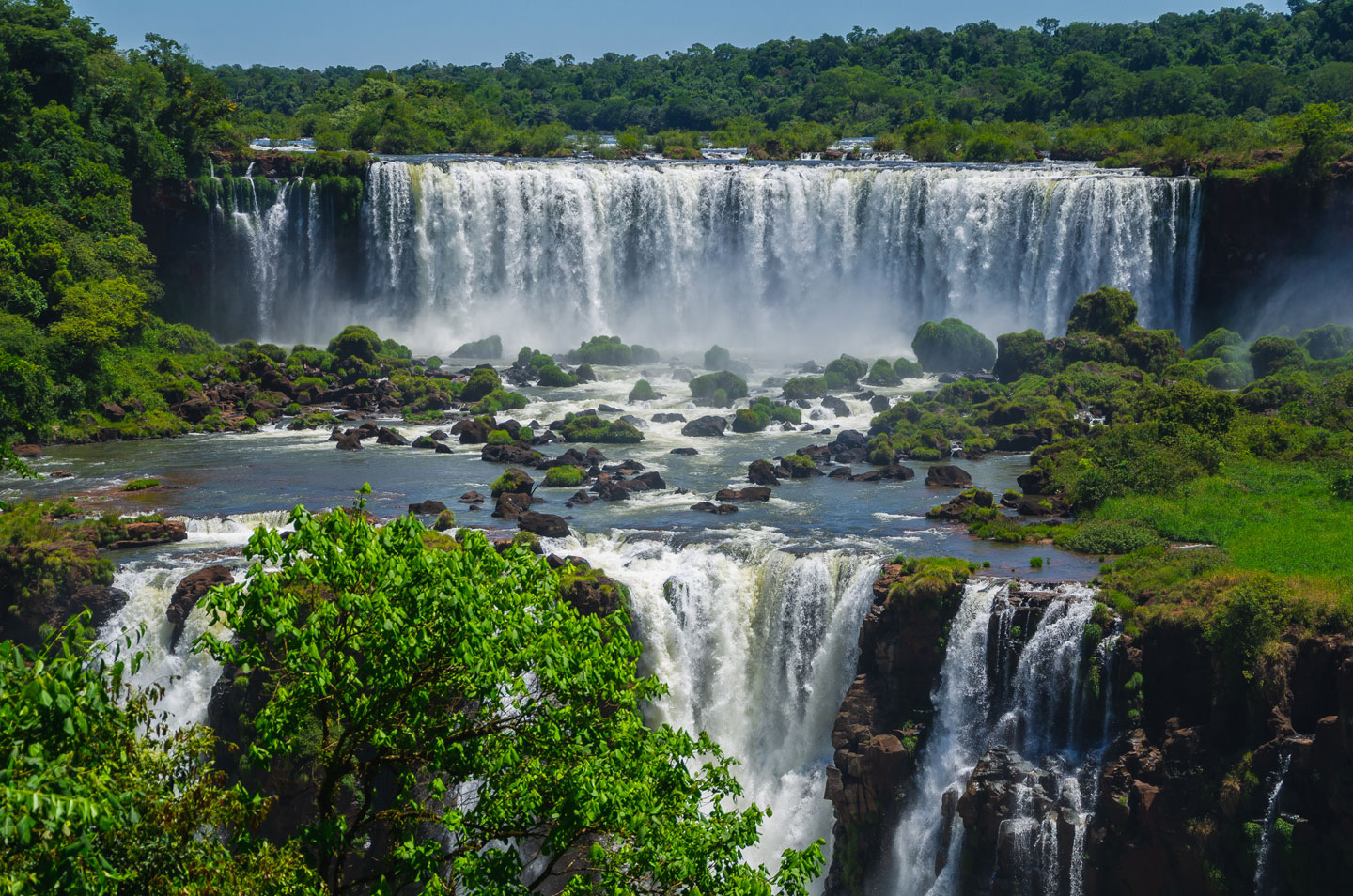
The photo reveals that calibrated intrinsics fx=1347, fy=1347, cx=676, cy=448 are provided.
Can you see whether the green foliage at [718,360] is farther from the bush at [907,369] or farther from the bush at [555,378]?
the bush at [907,369]

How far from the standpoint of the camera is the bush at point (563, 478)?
36375 mm

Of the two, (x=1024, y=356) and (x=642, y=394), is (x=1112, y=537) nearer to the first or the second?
(x=1024, y=356)

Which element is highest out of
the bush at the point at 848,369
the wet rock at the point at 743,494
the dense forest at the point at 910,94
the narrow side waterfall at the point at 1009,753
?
the dense forest at the point at 910,94

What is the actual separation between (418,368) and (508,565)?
4095 centimetres

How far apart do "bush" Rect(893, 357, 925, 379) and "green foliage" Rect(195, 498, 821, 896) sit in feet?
129

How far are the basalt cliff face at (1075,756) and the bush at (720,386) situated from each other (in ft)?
71.3

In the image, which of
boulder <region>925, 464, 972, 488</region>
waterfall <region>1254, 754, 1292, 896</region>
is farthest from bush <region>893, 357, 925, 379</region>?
waterfall <region>1254, 754, 1292, 896</region>

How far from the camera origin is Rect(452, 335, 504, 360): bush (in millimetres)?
57219

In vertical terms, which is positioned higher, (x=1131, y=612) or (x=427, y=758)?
(x=427, y=758)

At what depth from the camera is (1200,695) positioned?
71.1 feet

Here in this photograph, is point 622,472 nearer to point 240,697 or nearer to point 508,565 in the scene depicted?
point 240,697

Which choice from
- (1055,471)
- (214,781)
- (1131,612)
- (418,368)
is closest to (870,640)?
(1131,612)

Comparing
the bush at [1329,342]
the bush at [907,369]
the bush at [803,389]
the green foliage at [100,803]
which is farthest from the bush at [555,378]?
the green foliage at [100,803]

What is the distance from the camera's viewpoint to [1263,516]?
2794 cm
